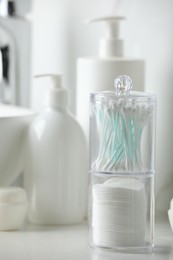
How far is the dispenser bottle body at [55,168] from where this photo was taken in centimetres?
110

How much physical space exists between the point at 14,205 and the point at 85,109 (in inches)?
7.7

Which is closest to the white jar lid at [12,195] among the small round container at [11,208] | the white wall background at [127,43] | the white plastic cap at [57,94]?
the small round container at [11,208]

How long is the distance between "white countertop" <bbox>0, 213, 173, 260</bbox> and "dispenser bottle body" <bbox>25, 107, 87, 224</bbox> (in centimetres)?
2

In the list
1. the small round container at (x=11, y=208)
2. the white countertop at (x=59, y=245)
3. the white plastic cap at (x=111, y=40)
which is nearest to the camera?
the white countertop at (x=59, y=245)

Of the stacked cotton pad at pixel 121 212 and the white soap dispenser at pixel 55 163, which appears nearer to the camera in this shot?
the stacked cotton pad at pixel 121 212

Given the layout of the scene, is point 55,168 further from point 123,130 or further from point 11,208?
point 123,130

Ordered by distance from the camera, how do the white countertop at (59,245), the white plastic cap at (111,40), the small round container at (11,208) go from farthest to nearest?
the white plastic cap at (111,40) → the small round container at (11,208) → the white countertop at (59,245)

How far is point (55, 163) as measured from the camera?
3.61 feet

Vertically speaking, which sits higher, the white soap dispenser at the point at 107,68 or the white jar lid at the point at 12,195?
the white soap dispenser at the point at 107,68

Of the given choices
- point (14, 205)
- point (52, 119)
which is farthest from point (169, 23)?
point (14, 205)

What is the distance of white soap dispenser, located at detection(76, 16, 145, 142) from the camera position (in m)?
1.13

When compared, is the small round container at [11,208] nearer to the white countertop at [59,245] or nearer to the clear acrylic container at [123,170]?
the white countertop at [59,245]

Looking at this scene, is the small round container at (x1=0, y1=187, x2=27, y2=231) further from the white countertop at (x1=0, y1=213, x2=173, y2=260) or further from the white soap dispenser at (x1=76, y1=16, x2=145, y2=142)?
the white soap dispenser at (x1=76, y1=16, x2=145, y2=142)

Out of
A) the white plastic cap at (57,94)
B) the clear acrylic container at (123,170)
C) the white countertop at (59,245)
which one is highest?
the white plastic cap at (57,94)
